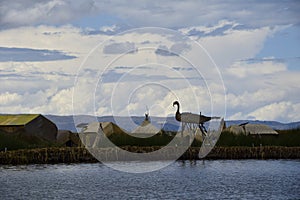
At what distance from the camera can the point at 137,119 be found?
63.9 m

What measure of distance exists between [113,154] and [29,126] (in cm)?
1154

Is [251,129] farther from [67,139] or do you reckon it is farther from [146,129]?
[67,139]

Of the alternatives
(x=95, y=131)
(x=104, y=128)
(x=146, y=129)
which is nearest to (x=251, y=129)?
(x=146, y=129)

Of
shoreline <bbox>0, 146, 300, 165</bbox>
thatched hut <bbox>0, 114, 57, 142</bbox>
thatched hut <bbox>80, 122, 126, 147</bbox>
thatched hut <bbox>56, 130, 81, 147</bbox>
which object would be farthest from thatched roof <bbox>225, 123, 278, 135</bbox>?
thatched hut <bbox>0, 114, 57, 142</bbox>

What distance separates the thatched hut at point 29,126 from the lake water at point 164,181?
1111 cm

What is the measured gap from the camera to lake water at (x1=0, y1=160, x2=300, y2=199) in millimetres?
33312

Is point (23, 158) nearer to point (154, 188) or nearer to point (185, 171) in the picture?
point (185, 171)

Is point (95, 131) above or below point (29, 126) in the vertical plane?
below

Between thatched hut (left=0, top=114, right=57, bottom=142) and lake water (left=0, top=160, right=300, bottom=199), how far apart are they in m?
11.1

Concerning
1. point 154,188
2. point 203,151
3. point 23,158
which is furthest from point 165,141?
point 154,188

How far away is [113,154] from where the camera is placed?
48.2m

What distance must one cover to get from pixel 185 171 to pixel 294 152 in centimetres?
893

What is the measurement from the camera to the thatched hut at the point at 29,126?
188 ft

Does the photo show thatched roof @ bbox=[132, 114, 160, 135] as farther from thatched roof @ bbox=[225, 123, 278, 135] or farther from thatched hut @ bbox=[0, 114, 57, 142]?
thatched hut @ bbox=[0, 114, 57, 142]
